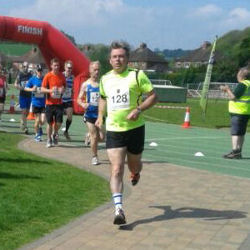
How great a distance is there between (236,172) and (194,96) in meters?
51.3

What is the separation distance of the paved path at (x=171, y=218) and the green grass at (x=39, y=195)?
237 millimetres

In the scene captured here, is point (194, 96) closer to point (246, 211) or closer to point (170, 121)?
point (170, 121)

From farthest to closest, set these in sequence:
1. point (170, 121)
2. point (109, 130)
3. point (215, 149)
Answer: point (170, 121) → point (215, 149) → point (109, 130)

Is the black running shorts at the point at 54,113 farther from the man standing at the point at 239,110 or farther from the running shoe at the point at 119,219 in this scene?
the running shoe at the point at 119,219

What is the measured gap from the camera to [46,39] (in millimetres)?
22641

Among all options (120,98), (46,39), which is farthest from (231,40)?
(120,98)

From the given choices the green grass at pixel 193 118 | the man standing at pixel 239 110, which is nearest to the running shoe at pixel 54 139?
the man standing at pixel 239 110

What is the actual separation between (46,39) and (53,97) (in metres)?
9.95

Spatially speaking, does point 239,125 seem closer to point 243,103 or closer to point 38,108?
point 243,103

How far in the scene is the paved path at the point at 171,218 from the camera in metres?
5.92

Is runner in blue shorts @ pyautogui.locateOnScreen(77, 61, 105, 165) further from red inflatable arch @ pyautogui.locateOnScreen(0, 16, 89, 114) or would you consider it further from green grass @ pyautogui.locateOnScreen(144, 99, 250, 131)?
green grass @ pyautogui.locateOnScreen(144, 99, 250, 131)

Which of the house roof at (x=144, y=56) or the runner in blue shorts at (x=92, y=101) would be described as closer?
the runner in blue shorts at (x=92, y=101)

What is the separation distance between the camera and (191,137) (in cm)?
1739

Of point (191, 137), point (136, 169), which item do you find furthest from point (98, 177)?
point (191, 137)
